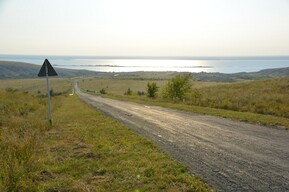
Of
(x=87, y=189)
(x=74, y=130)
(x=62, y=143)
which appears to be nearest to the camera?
(x=87, y=189)

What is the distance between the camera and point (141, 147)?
9.31 metres

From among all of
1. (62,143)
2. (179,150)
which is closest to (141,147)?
(179,150)

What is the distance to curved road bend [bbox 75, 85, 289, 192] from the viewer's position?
6051 mm

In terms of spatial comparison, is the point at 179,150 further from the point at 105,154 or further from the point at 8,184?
the point at 8,184

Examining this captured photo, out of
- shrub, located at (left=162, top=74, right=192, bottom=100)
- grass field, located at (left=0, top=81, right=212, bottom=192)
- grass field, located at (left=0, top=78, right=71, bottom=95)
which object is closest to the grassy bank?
grass field, located at (left=0, top=81, right=212, bottom=192)

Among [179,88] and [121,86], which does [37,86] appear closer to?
[121,86]

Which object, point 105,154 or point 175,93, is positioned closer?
point 105,154

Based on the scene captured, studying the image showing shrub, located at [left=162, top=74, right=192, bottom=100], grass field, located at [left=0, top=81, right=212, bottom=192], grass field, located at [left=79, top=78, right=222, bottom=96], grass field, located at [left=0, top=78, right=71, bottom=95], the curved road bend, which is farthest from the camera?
grass field, located at [left=0, top=78, right=71, bottom=95]

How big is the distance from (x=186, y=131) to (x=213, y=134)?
4.51 ft

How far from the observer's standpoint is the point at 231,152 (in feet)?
27.7

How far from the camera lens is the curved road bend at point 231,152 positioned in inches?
238

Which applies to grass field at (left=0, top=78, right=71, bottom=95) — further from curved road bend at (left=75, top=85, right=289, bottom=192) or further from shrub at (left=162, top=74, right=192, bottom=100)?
curved road bend at (left=75, top=85, right=289, bottom=192)

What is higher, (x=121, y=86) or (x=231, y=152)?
(x=231, y=152)

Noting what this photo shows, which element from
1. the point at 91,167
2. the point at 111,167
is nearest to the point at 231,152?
the point at 111,167
